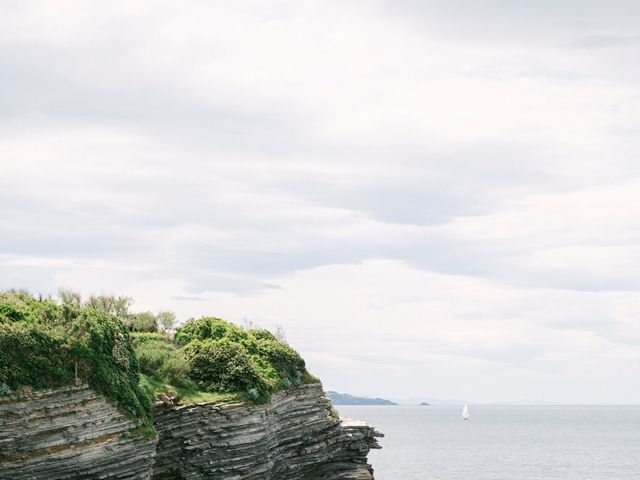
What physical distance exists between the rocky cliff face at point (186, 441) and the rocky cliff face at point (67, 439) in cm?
4

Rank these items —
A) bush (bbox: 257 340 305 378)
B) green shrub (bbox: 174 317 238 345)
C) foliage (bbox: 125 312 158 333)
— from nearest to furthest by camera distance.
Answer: bush (bbox: 257 340 305 378), green shrub (bbox: 174 317 238 345), foliage (bbox: 125 312 158 333)

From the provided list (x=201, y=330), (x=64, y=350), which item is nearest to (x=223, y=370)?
(x=201, y=330)

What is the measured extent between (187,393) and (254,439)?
4.07 m

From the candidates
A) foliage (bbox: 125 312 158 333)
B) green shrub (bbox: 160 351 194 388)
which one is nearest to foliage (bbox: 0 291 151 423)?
green shrub (bbox: 160 351 194 388)

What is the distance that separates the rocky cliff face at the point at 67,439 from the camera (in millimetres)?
30172

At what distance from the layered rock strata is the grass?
52cm

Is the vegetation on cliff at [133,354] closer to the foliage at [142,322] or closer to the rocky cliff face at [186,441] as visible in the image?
the foliage at [142,322]

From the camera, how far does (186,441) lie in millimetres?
40688

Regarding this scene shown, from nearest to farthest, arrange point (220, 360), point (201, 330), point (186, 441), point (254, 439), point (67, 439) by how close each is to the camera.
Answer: point (67, 439), point (186, 441), point (254, 439), point (220, 360), point (201, 330)

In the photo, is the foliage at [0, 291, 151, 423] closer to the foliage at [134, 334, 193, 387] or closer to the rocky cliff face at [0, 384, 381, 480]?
the rocky cliff face at [0, 384, 381, 480]

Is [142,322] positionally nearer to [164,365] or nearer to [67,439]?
[164,365]

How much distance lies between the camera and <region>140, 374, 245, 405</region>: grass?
4088 centimetres

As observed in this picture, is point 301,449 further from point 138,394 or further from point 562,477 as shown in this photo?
point 562,477

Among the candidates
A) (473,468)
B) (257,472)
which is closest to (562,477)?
(473,468)
